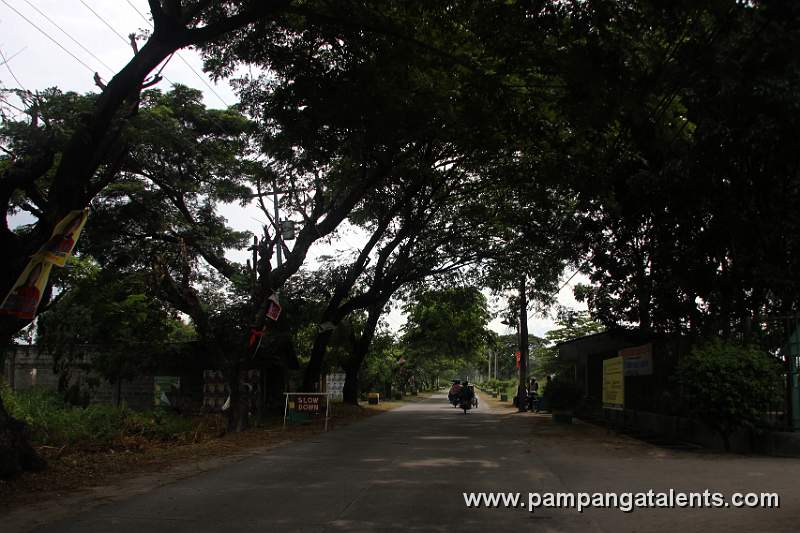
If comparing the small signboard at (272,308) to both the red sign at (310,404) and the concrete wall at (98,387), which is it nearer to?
the red sign at (310,404)

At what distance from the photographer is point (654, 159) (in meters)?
16.2

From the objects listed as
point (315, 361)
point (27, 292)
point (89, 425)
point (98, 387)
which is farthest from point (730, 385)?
point (98, 387)

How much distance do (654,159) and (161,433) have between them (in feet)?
44.8

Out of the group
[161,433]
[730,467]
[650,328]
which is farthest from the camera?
[650,328]

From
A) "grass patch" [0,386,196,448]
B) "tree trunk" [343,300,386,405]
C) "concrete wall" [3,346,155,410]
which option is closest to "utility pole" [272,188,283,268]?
"grass patch" [0,386,196,448]

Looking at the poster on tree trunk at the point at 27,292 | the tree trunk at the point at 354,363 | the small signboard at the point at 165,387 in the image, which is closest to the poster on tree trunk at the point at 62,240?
the poster on tree trunk at the point at 27,292

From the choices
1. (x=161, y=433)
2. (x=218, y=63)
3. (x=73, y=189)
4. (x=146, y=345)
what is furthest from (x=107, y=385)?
(x=73, y=189)

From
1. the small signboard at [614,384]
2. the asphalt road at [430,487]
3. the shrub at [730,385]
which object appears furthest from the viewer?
the small signboard at [614,384]

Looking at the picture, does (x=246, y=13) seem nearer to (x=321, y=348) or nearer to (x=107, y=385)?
(x=321, y=348)

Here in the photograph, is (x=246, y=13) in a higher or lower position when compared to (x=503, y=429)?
higher

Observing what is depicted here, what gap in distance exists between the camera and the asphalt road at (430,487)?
6762 millimetres

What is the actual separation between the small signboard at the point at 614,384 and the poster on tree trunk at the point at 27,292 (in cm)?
1573

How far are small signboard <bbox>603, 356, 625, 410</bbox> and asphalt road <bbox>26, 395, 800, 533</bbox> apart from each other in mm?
4032

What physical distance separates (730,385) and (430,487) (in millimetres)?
7151
